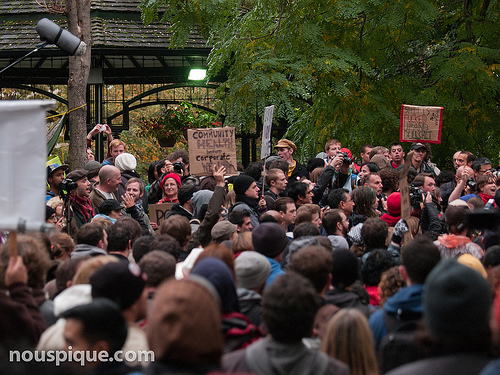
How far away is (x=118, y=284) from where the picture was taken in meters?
3.30

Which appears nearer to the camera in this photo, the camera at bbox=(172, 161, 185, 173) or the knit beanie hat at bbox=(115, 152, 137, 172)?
the camera at bbox=(172, 161, 185, 173)

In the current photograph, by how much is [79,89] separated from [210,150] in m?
3.92

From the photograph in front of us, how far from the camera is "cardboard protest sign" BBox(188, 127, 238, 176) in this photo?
313 inches

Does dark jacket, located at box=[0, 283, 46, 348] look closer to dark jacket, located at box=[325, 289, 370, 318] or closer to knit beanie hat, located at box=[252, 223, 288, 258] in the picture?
dark jacket, located at box=[325, 289, 370, 318]

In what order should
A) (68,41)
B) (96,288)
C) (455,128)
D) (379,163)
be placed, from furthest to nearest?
(455,128) → (379,163) → (68,41) → (96,288)

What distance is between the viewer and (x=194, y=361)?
226cm

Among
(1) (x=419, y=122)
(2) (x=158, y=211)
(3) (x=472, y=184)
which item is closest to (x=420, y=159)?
(1) (x=419, y=122)

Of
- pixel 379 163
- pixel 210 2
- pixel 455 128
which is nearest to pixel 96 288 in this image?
pixel 379 163

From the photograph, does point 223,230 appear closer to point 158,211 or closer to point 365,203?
point 365,203

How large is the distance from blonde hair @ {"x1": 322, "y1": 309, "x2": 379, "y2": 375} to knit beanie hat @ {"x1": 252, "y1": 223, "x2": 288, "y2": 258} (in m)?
1.87

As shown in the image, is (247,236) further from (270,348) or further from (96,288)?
(270,348)

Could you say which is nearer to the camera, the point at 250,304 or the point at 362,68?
the point at 250,304

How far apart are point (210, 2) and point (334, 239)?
26.4 ft

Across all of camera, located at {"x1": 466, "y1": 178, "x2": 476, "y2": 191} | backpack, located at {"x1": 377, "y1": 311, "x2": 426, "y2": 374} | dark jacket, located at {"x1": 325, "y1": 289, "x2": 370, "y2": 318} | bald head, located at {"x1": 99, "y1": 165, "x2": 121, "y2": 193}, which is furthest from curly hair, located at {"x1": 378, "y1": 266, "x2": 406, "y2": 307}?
camera, located at {"x1": 466, "y1": 178, "x2": 476, "y2": 191}
